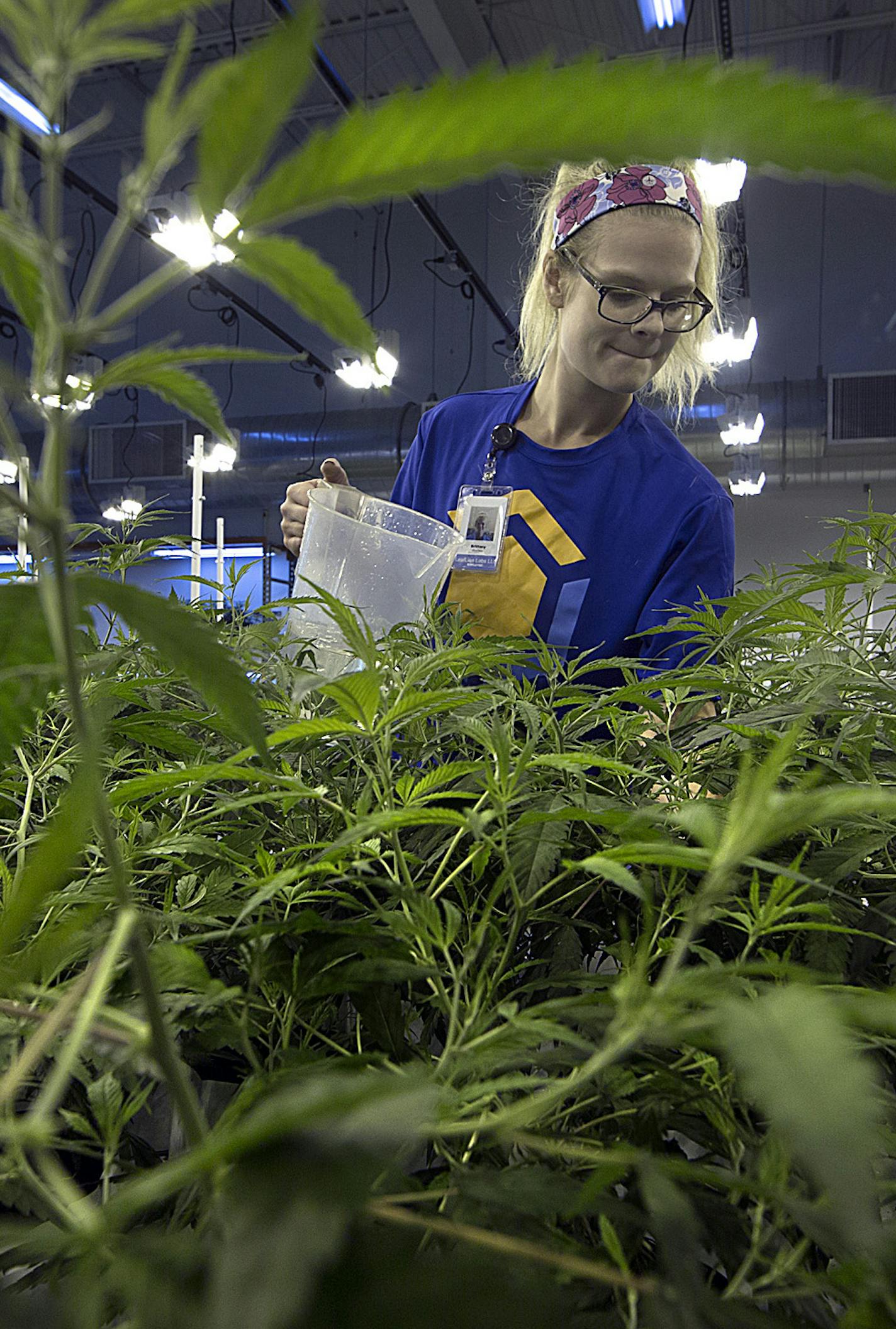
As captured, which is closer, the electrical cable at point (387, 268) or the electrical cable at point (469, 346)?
the electrical cable at point (387, 268)

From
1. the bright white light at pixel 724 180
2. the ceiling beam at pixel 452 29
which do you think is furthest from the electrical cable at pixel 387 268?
the bright white light at pixel 724 180

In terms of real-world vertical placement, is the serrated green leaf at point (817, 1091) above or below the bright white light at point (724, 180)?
below

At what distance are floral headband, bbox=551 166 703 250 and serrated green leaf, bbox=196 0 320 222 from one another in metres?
1.21

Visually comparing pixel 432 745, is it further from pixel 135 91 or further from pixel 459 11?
pixel 135 91

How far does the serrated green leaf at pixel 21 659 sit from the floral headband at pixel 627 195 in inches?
48.5

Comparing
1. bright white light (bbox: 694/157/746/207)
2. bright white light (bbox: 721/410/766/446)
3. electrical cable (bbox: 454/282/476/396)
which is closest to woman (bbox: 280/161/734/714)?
bright white light (bbox: 694/157/746/207)

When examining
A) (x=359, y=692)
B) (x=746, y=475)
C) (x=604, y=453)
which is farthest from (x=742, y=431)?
(x=359, y=692)

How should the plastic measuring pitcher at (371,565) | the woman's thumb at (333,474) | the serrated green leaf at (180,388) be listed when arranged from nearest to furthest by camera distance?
1. the serrated green leaf at (180,388)
2. the plastic measuring pitcher at (371,565)
3. the woman's thumb at (333,474)

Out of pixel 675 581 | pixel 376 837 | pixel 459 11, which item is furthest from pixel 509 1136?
pixel 459 11

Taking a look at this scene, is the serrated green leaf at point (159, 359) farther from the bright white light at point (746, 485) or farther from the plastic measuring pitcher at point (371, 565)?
the bright white light at point (746, 485)

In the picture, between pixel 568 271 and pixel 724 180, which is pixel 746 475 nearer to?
pixel 724 180

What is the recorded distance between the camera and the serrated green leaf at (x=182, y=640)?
→ 20 centimetres

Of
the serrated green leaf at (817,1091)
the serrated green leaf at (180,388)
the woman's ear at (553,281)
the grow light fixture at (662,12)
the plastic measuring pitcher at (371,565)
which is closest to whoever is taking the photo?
the serrated green leaf at (817,1091)

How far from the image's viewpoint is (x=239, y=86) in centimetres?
17
